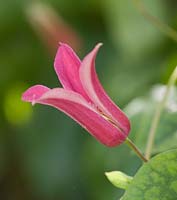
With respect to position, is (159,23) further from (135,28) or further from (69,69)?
(135,28)

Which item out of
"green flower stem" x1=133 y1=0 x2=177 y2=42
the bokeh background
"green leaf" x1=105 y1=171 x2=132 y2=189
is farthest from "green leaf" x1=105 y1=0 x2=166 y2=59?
"green leaf" x1=105 y1=171 x2=132 y2=189

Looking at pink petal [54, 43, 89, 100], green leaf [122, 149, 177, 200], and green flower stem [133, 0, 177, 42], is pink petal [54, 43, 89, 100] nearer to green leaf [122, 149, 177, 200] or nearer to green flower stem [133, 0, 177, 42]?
green leaf [122, 149, 177, 200]

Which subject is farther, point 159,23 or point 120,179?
point 159,23

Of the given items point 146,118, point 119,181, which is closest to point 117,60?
point 146,118

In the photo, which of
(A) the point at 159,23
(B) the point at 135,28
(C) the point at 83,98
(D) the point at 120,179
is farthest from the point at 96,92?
(B) the point at 135,28

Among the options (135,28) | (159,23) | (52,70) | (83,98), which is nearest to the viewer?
(83,98)

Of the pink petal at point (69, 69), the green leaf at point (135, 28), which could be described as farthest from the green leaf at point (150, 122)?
the green leaf at point (135, 28)

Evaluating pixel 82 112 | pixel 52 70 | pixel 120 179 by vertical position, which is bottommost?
pixel 52 70
